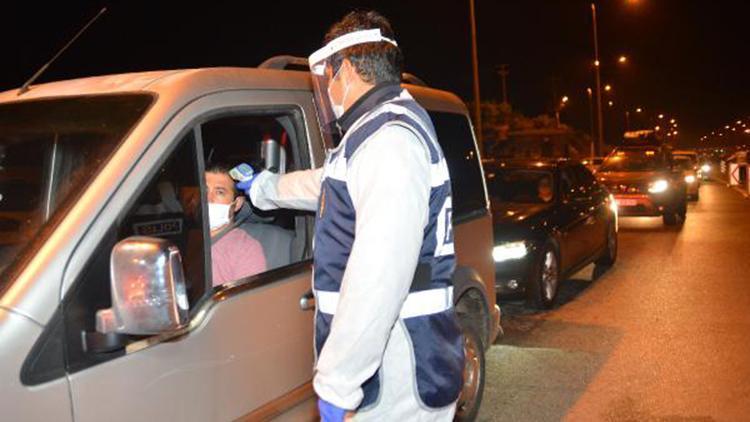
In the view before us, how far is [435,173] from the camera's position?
226 centimetres

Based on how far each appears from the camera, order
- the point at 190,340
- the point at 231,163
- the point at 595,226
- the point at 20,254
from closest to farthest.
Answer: the point at 20,254 < the point at 190,340 < the point at 231,163 < the point at 595,226

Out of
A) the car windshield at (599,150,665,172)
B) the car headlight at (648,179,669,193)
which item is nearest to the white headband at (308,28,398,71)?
the car headlight at (648,179,669,193)

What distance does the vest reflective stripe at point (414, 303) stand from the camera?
2.23 metres

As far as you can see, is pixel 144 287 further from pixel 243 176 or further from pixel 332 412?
pixel 243 176

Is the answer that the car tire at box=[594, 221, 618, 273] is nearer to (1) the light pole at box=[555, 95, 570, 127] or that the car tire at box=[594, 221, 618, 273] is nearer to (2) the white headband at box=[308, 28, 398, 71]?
(2) the white headband at box=[308, 28, 398, 71]

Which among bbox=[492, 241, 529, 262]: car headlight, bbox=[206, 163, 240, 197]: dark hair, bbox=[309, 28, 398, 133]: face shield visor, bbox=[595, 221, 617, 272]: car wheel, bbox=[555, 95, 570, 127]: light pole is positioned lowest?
bbox=[595, 221, 617, 272]: car wheel

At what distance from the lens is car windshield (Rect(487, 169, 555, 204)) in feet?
29.3

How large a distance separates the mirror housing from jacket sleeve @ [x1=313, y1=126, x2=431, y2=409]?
440 mm

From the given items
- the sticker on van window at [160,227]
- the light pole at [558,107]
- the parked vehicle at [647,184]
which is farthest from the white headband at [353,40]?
the light pole at [558,107]

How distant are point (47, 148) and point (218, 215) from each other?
0.87 metres

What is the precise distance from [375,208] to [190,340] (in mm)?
929

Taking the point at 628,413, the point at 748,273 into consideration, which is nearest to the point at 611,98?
the point at 748,273

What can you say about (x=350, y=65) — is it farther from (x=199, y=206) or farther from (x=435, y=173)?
(x=199, y=206)

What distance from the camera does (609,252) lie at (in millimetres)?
10750
